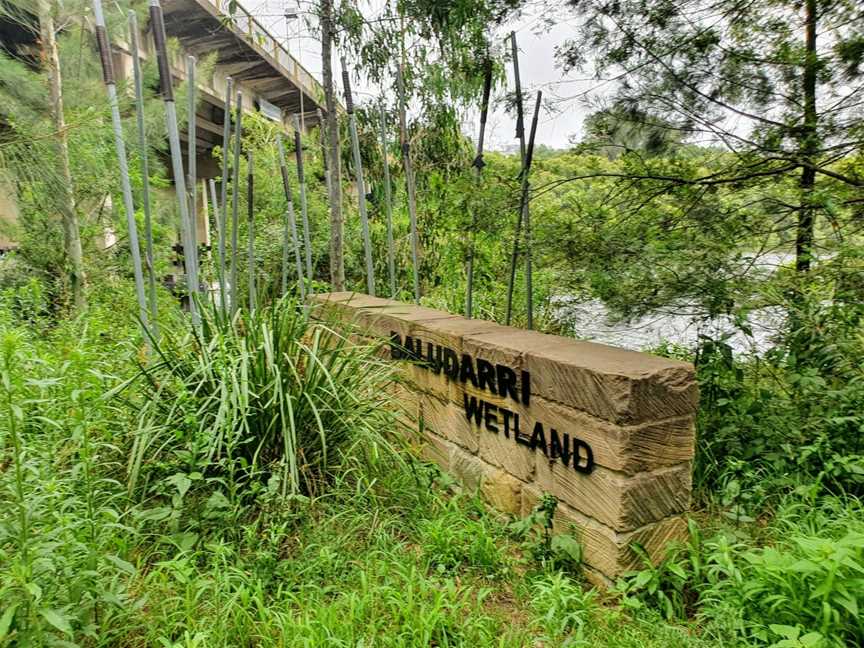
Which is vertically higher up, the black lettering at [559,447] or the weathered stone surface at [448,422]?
the black lettering at [559,447]

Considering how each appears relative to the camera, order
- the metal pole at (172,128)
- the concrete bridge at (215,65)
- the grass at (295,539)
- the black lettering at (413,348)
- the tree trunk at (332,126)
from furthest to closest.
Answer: the concrete bridge at (215,65), the tree trunk at (332,126), the black lettering at (413,348), the metal pole at (172,128), the grass at (295,539)

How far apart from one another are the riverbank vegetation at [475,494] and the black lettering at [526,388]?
38 centimetres

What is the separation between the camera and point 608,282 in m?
2.69

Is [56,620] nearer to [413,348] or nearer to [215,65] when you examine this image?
[413,348]

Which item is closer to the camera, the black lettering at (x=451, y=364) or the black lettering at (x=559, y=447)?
the black lettering at (x=559, y=447)

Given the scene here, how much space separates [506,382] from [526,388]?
12 cm

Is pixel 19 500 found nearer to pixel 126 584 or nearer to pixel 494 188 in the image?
pixel 126 584

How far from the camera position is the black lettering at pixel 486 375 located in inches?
90.2

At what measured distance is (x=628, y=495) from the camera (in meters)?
1.74

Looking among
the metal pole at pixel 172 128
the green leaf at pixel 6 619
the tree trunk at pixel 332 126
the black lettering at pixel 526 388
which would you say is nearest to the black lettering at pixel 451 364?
the black lettering at pixel 526 388

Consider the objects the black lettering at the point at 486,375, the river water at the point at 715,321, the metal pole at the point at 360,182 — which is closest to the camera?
the black lettering at the point at 486,375

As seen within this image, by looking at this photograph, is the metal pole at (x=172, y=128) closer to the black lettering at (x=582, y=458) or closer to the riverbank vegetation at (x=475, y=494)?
the riverbank vegetation at (x=475, y=494)

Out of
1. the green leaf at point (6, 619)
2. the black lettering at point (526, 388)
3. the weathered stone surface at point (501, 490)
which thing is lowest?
the weathered stone surface at point (501, 490)

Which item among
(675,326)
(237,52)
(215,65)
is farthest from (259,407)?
(237,52)
